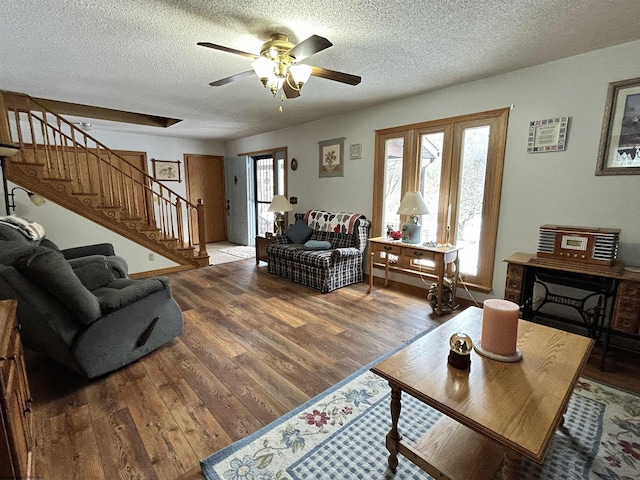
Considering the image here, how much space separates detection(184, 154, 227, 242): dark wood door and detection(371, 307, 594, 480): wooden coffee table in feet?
21.2

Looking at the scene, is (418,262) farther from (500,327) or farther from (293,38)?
(293,38)

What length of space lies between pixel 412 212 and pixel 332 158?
1.84 m

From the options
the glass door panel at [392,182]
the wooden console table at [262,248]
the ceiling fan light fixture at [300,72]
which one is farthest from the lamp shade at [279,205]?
the ceiling fan light fixture at [300,72]

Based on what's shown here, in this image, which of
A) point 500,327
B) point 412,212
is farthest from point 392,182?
point 500,327

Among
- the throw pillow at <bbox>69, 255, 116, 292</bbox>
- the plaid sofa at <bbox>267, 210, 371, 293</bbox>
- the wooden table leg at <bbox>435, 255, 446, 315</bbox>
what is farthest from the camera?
the plaid sofa at <bbox>267, 210, 371, 293</bbox>

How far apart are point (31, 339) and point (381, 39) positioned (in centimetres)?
322

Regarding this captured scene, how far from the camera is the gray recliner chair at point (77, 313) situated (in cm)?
174

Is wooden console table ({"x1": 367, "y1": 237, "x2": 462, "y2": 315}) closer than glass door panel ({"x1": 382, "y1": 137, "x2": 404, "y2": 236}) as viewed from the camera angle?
Yes

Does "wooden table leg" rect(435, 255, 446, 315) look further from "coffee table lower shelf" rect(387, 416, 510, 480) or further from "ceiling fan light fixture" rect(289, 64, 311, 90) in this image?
"ceiling fan light fixture" rect(289, 64, 311, 90)

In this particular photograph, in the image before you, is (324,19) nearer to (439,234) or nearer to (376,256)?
(439,234)

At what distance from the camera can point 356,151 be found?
4.28 metres

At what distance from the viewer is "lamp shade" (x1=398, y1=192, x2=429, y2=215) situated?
329cm

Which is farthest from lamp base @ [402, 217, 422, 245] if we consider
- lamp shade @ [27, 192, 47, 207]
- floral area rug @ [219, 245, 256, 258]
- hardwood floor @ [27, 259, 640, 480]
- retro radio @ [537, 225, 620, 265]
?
lamp shade @ [27, 192, 47, 207]

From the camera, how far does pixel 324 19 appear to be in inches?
77.8
